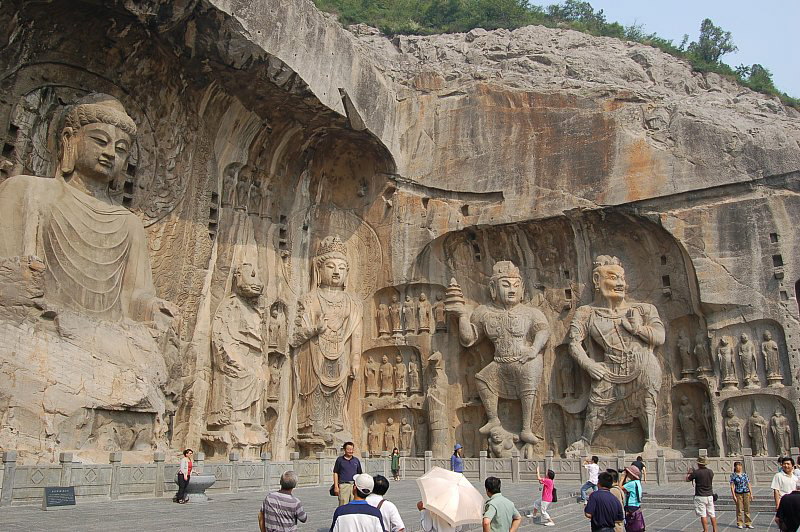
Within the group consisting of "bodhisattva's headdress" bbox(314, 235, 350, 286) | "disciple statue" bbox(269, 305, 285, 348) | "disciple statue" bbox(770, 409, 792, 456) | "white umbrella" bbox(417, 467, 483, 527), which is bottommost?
"white umbrella" bbox(417, 467, 483, 527)

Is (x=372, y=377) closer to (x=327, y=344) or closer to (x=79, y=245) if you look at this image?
(x=327, y=344)

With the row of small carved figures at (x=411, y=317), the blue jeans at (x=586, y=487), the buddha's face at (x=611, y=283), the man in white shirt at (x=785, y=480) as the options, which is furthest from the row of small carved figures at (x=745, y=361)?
the man in white shirt at (x=785, y=480)

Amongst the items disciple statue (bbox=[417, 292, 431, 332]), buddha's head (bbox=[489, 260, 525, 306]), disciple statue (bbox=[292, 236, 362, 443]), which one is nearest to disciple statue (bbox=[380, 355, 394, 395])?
disciple statue (bbox=[292, 236, 362, 443])

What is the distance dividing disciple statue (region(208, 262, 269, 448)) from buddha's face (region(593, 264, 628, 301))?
7.06 metres

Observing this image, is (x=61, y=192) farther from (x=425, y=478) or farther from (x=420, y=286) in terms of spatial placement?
(x=425, y=478)

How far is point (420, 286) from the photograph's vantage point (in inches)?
687

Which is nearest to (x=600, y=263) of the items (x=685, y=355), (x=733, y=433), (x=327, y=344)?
(x=685, y=355)

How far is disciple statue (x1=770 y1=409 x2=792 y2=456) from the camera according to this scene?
14.3 meters

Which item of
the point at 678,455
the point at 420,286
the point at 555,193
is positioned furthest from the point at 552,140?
the point at 678,455

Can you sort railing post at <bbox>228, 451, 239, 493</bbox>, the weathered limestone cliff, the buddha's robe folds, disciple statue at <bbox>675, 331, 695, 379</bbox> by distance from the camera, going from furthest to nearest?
disciple statue at <bbox>675, 331, 695, 379</bbox>
the weathered limestone cliff
railing post at <bbox>228, 451, 239, 493</bbox>
the buddha's robe folds

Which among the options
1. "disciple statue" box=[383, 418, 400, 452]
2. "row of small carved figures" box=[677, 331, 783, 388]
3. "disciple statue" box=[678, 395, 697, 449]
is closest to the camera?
"row of small carved figures" box=[677, 331, 783, 388]

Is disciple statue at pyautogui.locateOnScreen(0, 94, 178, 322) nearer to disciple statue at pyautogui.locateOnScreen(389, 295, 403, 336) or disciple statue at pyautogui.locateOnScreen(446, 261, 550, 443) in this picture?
disciple statue at pyautogui.locateOnScreen(389, 295, 403, 336)

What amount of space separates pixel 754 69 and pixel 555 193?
470 inches

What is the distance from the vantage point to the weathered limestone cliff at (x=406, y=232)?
12.6 meters
